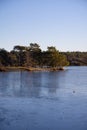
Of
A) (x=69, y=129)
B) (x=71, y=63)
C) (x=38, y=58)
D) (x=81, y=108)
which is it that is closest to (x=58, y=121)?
(x=69, y=129)

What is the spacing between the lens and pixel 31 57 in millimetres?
71250

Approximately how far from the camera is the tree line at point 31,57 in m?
69.6

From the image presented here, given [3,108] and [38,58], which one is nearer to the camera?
[3,108]

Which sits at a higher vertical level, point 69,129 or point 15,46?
point 15,46

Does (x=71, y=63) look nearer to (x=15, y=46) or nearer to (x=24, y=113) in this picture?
(x=15, y=46)

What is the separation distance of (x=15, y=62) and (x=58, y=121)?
61613mm

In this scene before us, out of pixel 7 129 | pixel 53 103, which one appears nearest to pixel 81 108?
pixel 53 103

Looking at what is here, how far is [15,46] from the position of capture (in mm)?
72688

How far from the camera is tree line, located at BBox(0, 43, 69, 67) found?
69.6 metres

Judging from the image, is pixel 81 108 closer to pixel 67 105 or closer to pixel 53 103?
pixel 67 105

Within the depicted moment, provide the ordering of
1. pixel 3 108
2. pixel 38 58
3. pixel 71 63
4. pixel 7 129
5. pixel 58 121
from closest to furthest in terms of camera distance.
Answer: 1. pixel 7 129
2. pixel 58 121
3. pixel 3 108
4. pixel 38 58
5. pixel 71 63

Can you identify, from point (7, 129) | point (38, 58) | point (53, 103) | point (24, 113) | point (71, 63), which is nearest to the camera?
point (7, 129)

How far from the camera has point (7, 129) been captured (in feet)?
37.1

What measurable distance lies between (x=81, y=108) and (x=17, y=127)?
4.79m
